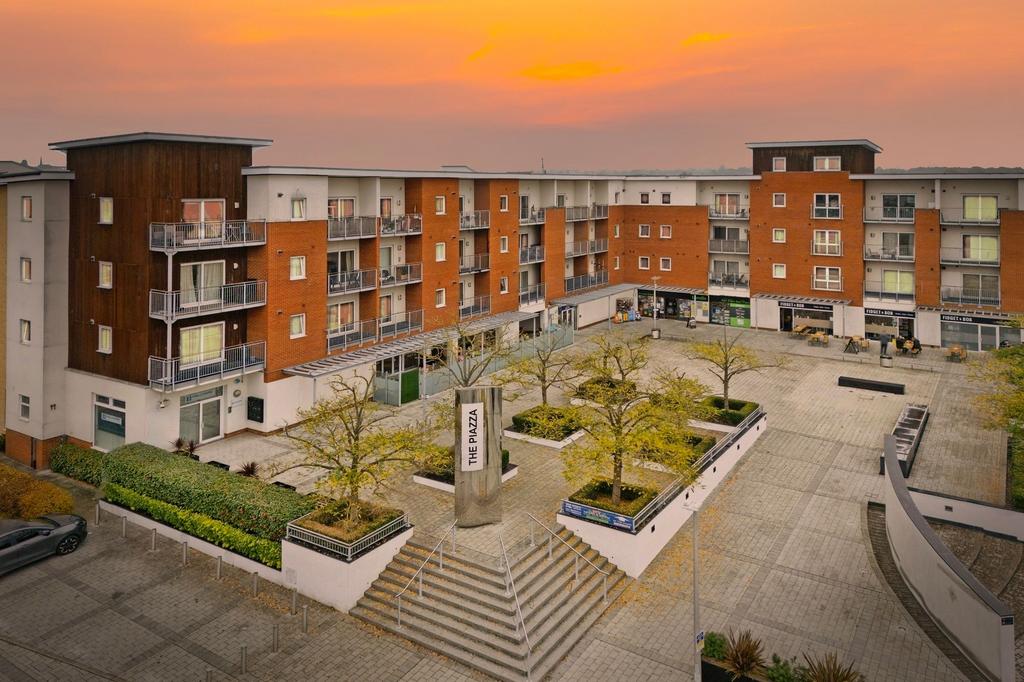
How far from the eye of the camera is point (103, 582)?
20.3 metres

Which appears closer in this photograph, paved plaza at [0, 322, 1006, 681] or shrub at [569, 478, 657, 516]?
paved plaza at [0, 322, 1006, 681]

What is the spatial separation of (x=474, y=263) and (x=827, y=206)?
25.3 m

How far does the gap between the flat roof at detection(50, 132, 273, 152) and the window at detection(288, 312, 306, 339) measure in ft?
24.3

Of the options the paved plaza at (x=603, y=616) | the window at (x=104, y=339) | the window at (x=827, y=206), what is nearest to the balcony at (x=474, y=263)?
the paved plaza at (x=603, y=616)

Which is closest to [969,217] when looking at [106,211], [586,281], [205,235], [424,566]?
[586,281]

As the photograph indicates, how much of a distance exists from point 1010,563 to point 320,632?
19182 millimetres

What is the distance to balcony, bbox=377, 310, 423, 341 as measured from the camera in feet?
123

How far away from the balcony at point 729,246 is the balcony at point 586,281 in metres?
8.43

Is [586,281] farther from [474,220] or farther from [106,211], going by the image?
[106,211]

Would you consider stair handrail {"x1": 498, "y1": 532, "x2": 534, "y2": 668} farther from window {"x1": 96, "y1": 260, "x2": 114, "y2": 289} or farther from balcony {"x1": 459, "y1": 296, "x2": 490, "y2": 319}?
balcony {"x1": 459, "y1": 296, "x2": 490, "y2": 319}

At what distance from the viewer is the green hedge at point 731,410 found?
103 feet

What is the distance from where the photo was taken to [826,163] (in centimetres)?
5075

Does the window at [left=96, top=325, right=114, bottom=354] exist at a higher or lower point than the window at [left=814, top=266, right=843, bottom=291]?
lower

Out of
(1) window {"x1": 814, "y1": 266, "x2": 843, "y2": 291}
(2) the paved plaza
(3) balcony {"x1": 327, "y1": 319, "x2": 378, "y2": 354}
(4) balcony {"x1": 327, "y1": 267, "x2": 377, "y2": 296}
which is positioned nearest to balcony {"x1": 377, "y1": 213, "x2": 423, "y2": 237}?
(4) balcony {"x1": 327, "y1": 267, "x2": 377, "y2": 296}
